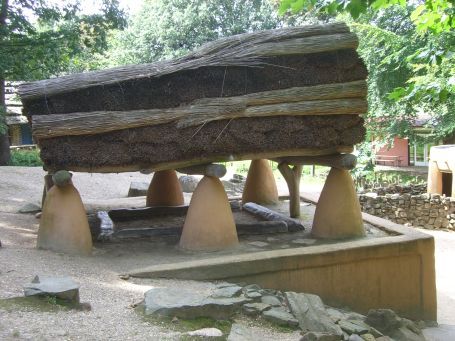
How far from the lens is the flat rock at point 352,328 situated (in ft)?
17.6

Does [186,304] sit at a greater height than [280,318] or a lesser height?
greater

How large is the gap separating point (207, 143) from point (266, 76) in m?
1.30

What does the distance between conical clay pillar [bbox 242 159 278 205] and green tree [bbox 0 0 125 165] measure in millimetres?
8372

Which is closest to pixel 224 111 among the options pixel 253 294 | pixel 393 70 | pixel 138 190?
pixel 253 294

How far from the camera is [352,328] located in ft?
17.9

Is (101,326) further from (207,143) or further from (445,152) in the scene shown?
(445,152)

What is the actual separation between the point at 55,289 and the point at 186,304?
121cm

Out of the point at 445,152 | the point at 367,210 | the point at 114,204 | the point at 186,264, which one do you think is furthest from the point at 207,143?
the point at 445,152

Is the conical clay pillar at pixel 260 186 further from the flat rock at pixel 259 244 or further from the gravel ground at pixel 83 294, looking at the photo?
the gravel ground at pixel 83 294

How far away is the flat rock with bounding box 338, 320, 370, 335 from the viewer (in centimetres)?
537

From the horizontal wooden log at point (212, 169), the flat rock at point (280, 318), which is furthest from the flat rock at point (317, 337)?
the horizontal wooden log at point (212, 169)

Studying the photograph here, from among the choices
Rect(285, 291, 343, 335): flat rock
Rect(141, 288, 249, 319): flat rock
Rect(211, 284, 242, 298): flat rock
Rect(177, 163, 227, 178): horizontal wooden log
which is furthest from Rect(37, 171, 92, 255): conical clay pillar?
Rect(285, 291, 343, 335): flat rock

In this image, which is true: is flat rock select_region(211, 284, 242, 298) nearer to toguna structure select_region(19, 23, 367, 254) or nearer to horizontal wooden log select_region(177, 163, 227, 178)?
toguna structure select_region(19, 23, 367, 254)

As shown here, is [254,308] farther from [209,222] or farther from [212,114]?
[212,114]
